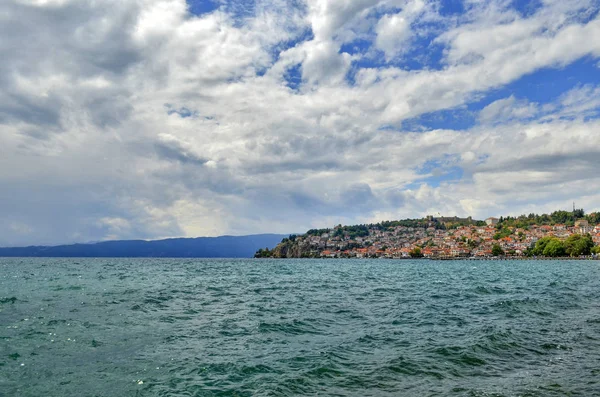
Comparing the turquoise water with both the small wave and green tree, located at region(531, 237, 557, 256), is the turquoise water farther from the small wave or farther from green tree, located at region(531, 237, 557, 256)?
green tree, located at region(531, 237, 557, 256)

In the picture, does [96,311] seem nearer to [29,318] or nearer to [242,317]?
[29,318]

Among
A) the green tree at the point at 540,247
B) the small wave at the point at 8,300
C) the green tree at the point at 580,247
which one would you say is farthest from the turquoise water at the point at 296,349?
the green tree at the point at 540,247

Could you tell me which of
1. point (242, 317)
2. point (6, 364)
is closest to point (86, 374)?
point (6, 364)

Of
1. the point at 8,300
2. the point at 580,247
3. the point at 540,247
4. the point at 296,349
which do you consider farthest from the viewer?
the point at 540,247

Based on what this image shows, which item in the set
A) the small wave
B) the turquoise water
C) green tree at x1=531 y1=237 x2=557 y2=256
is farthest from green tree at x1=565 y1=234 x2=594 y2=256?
the small wave

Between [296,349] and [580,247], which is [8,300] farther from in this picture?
[580,247]

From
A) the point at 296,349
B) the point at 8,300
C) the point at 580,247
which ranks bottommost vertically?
the point at 296,349

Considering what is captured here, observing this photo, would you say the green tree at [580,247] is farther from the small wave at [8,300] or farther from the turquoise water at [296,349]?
the small wave at [8,300]

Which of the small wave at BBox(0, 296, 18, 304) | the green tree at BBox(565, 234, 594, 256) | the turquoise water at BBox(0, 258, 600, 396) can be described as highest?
the green tree at BBox(565, 234, 594, 256)

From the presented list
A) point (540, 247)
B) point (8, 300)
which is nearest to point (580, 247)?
point (540, 247)

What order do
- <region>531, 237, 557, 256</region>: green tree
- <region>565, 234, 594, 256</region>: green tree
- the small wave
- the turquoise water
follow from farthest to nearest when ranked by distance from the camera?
<region>531, 237, 557, 256</region>: green tree
<region>565, 234, 594, 256</region>: green tree
the small wave
the turquoise water

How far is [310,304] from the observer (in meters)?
28.9

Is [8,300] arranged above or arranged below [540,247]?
below

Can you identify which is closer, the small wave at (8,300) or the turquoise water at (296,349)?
the turquoise water at (296,349)
